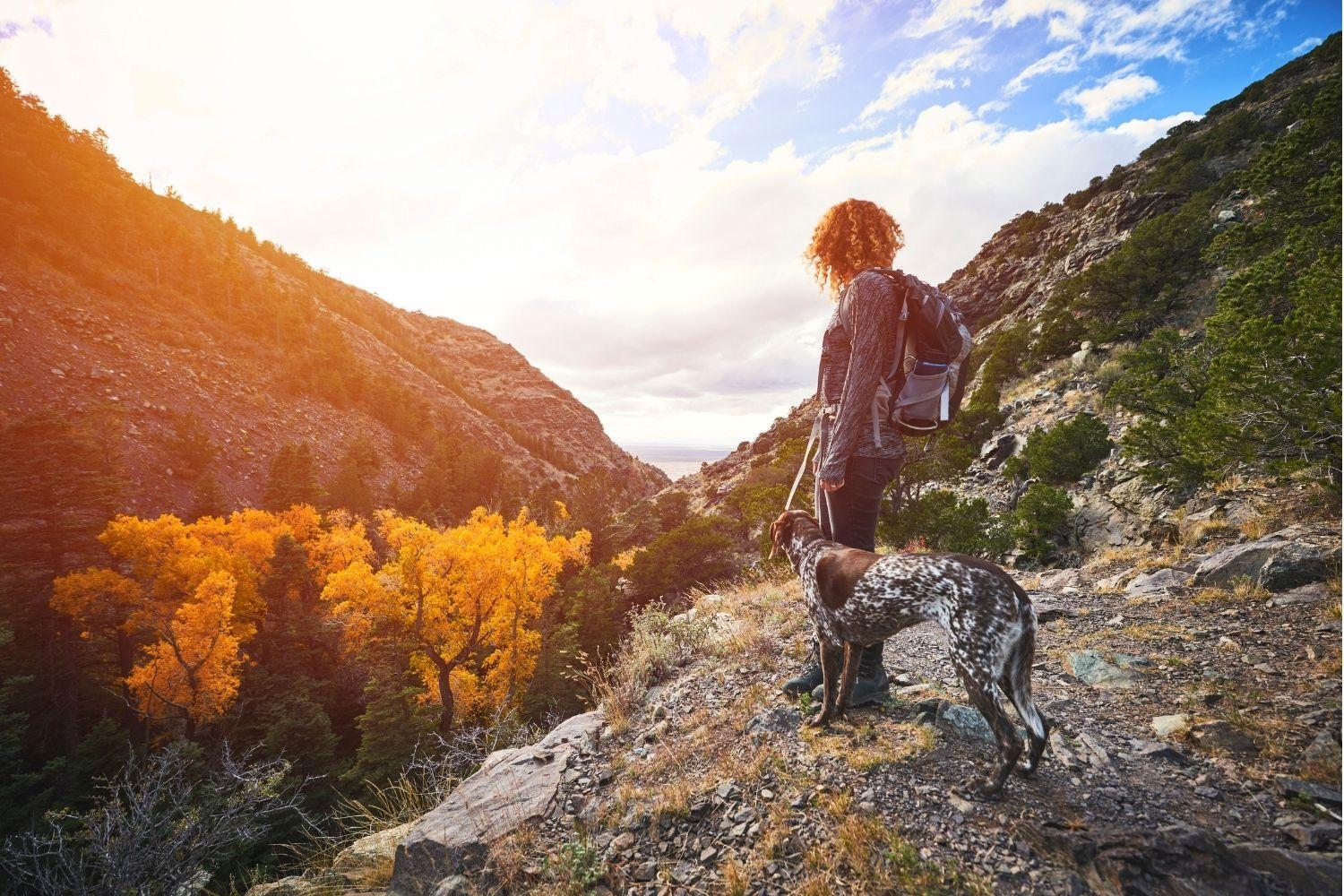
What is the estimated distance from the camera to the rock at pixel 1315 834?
2.15 metres

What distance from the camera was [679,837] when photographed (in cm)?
311

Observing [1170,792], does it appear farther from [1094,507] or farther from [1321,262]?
[1094,507]

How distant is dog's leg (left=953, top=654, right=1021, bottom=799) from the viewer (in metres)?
2.70

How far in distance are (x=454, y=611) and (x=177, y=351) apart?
184ft

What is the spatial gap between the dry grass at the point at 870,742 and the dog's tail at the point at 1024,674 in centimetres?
76

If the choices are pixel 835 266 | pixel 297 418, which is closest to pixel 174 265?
pixel 297 418

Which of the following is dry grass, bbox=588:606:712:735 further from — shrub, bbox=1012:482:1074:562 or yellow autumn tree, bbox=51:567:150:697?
yellow autumn tree, bbox=51:567:150:697

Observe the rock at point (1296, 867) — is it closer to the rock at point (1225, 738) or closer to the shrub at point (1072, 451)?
the rock at point (1225, 738)

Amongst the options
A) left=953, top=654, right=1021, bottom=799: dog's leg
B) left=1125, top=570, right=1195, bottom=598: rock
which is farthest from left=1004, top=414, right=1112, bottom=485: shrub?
left=953, top=654, right=1021, bottom=799: dog's leg

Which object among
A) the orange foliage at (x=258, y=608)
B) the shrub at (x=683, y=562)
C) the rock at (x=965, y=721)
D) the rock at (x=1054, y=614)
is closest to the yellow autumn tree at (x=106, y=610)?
the orange foliage at (x=258, y=608)

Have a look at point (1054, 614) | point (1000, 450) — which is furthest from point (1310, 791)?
point (1000, 450)

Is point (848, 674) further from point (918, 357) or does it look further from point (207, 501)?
point (207, 501)

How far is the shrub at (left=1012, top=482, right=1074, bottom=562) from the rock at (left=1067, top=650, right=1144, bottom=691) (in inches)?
418

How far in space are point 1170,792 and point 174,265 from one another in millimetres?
106183
